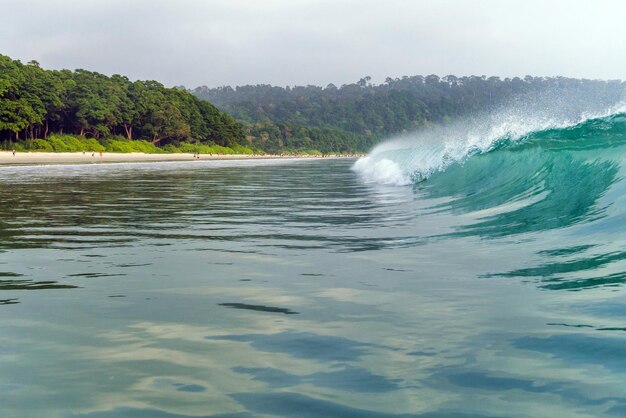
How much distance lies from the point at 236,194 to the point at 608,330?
53.5ft

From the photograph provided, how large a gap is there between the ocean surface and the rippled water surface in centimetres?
2

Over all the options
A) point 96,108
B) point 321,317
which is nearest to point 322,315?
point 321,317

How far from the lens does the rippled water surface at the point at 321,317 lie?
371cm

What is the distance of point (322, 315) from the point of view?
18.0 feet

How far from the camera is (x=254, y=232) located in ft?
35.6

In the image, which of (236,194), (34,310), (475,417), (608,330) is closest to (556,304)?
(608,330)

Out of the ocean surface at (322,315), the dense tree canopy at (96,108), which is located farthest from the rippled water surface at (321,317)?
the dense tree canopy at (96,108)

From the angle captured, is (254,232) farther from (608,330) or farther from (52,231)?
(608,330)

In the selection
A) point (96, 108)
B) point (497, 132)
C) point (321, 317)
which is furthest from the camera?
point (96, 108)

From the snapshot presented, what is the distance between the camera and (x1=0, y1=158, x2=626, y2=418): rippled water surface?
12.2 ft

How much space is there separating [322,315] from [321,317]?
0.22ft

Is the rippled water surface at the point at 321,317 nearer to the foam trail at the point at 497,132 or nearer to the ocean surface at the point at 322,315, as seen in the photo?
the ocean surface at the point at 322,315

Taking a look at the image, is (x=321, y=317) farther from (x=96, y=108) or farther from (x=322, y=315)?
(x=96, y=108)

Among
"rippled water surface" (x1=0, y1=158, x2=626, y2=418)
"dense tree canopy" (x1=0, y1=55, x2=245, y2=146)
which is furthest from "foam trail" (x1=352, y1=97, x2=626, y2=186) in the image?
"dense tree canopy" (x1=0, y1=55, x2=245, y2=146)
